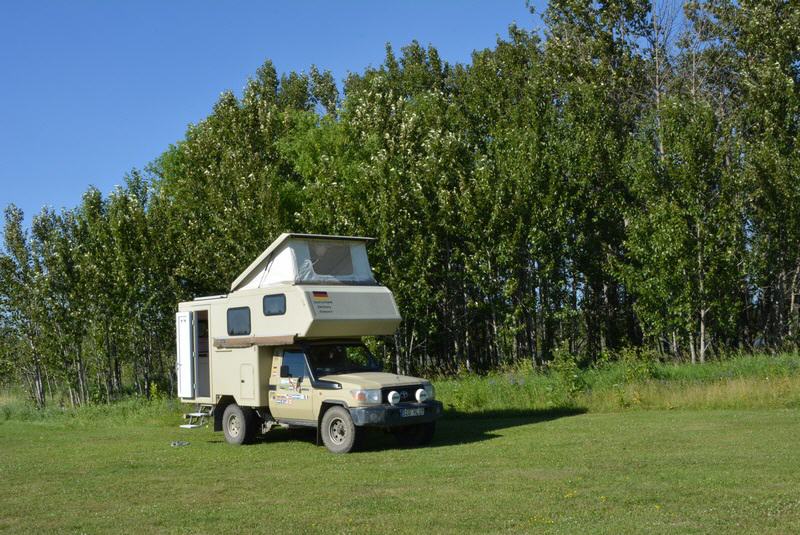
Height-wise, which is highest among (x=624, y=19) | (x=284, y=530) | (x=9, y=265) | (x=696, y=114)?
(x=624, y=19)

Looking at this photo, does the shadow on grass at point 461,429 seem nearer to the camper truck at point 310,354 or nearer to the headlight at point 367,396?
the camper truck at point 310,354

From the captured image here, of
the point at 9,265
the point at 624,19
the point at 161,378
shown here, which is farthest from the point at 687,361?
the point at 9,265

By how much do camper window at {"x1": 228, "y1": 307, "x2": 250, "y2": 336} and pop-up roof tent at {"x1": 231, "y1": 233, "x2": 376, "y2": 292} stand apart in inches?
25.2

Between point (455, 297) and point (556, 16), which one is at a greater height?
point (556, 16)

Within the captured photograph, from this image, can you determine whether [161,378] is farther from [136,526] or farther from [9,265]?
[136,526]

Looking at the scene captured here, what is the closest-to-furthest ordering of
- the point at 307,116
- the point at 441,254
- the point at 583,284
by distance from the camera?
the point at 441,254, the point at 583,284, the point at 307,116

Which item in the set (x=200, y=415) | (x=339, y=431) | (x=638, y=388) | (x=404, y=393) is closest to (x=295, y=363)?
(x=339, y=431)

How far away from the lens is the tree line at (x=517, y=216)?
95.6ft

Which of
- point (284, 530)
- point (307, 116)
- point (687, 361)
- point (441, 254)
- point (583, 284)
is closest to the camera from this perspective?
point (284, 530)

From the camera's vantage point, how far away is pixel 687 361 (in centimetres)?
2850

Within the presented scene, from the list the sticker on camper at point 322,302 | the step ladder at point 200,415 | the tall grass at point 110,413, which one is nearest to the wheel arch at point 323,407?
the sticker on camper at point 322,302

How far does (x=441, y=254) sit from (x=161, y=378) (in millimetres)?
14330

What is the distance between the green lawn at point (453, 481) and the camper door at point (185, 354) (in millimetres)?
1414

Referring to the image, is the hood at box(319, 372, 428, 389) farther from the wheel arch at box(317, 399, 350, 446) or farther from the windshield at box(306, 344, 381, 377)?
the wheel arch at box(317, 399, 350, 446)
